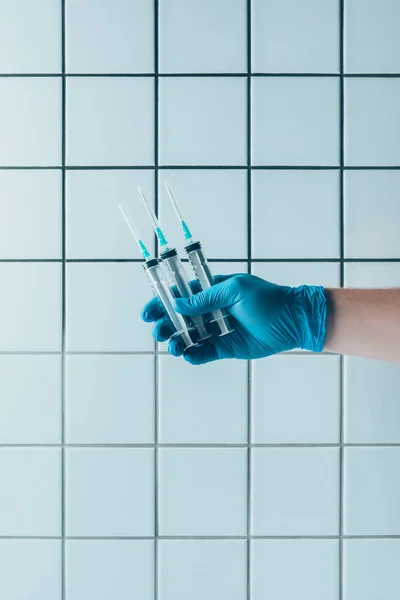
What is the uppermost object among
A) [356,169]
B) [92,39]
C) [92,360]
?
[92,39]

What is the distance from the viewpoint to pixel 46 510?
129 cm

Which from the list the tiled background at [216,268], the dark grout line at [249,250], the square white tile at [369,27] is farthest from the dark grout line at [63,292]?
the square white tile at [369,27]

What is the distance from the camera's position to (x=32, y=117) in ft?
4.17

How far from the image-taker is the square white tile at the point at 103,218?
127 cm

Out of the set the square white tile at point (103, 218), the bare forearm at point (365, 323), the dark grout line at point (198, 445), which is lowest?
the dark grout line at point (198, 445)

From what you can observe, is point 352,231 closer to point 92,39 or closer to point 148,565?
point 92,39

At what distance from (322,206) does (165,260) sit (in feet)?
1.50

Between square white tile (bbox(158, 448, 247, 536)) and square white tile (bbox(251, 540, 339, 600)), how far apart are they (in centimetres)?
9

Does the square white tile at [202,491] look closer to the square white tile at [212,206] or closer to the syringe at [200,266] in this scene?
the syringe at [200,266]

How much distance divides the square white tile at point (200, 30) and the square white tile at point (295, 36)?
40mm

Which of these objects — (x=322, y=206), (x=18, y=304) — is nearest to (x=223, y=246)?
(x=322, y=206)

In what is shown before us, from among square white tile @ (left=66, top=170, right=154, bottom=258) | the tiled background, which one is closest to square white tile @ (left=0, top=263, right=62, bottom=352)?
the tiled background

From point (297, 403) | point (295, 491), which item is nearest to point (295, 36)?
point (297, 403)

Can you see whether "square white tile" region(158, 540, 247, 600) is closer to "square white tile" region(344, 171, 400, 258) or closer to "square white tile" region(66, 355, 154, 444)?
"square white tile" region(66, 355, 154, 444)
